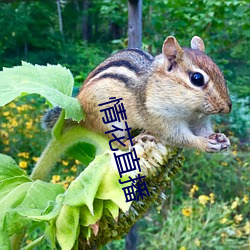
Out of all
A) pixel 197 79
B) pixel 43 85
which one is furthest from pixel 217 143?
pixel 43 85

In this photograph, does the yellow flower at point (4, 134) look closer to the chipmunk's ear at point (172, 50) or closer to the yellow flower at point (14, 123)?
the yellow flower at point (14, 123)

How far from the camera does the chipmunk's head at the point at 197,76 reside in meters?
0.62

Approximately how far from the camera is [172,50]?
0.69 meters

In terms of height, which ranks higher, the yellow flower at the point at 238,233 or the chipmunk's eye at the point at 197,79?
the chipmunk's eye at the point at 197,79

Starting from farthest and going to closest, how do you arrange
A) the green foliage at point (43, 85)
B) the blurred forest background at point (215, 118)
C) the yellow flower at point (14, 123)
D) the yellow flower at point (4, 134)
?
1. the yellow flower at point (4, 134)
2. the yellow flower at point (14, 123)
3. the blurred forest background at point (215, 118)
4. the green foliage at point (43, 85)

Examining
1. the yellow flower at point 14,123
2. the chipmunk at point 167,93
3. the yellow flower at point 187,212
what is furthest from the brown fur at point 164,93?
the yellow flower at point 14,123

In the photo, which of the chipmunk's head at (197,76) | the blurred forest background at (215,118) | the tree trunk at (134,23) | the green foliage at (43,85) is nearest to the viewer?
the green foliage at (43,85)

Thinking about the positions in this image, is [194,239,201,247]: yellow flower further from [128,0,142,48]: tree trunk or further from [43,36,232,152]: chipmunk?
[43,36,232,152]: chipmunk

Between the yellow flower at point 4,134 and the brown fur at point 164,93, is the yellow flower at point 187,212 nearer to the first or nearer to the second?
the yellow flower at point 4,134

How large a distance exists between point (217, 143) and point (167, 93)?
6.2 inches

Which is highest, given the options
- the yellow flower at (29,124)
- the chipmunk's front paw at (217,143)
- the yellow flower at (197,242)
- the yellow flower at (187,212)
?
the chipmunk's front paw at (217,143)

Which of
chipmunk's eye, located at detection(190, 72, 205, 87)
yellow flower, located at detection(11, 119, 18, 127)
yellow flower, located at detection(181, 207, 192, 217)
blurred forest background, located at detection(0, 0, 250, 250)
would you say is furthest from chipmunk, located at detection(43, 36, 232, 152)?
yellow flower, located at detection(11, 119, 18, 127)

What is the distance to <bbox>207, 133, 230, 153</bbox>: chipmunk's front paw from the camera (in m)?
0.56

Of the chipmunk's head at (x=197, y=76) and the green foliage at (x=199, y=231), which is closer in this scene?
the chipmunk's head at (x=197, y=76)
